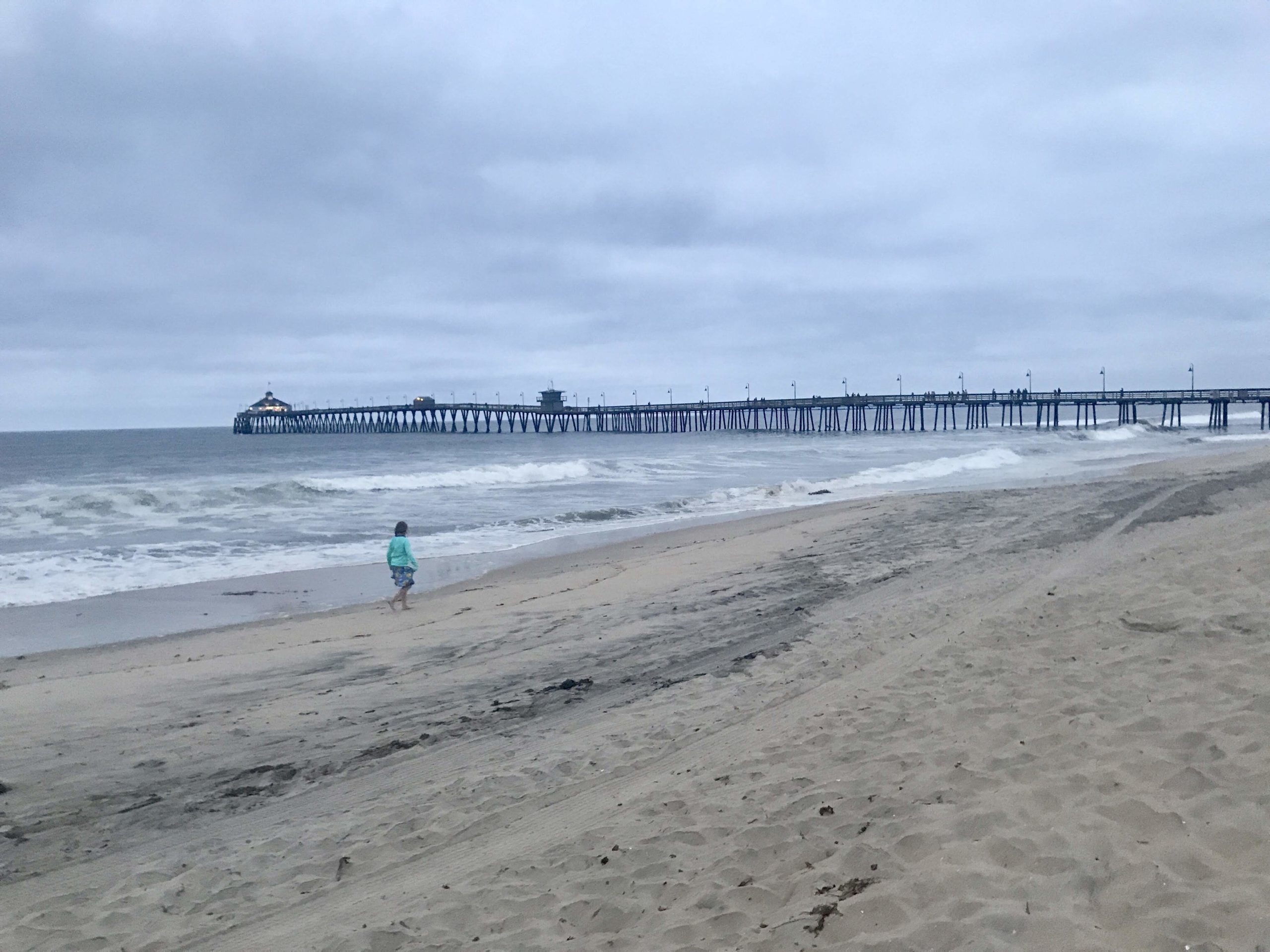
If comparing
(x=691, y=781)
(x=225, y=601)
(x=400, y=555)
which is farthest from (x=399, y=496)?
(x=691, y=781)

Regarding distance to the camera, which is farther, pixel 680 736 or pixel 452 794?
pixel 680 736

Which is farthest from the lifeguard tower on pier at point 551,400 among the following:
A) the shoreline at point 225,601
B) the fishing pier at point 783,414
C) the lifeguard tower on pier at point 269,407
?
the shoreline at point 225,601

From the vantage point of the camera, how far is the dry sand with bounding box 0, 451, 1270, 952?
341 cm

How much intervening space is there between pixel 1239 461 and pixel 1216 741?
26733mm

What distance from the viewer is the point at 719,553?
47.4 ft

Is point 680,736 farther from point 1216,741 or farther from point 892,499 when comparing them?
point 892,499

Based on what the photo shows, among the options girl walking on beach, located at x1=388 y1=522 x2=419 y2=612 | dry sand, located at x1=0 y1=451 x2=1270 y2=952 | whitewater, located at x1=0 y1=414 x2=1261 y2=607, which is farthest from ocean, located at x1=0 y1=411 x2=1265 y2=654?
dry sand, located at x1=0 y1=451 x2=1270 y2=952

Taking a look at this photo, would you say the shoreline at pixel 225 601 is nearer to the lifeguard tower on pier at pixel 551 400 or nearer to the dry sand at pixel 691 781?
the dry sand at pixel 691 781

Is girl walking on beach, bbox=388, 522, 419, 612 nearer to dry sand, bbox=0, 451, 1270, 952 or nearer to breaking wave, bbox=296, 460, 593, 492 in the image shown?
dry sand, bbox=0, 451, 1270, 952

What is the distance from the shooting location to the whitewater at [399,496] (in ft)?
55.0

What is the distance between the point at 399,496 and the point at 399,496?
1.1 inches

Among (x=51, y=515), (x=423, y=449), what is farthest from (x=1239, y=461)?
(x=423, y=449)

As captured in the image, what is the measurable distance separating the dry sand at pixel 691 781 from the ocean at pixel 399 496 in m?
7.62

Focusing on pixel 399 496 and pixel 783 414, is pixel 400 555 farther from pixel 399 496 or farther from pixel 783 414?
pixel 783 414
